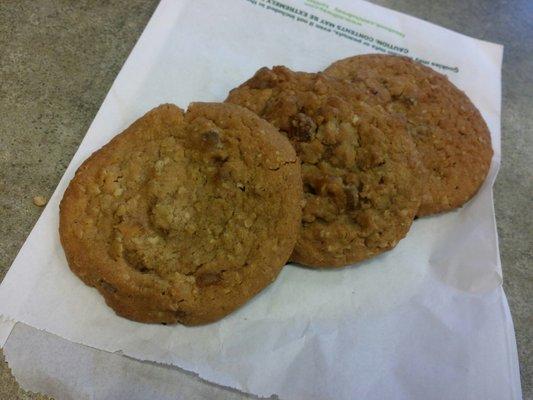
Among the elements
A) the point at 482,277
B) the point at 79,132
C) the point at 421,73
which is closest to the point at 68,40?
the point at 79,132

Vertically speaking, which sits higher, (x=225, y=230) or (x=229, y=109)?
(x=229, y=109)

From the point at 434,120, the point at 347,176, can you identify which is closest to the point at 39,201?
the point at 347,176

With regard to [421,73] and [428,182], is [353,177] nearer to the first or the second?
[428,182]

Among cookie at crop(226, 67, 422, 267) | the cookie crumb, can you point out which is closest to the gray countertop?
the cookie crumb

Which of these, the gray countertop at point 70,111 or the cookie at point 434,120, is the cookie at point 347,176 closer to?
the cookie at point 434,120

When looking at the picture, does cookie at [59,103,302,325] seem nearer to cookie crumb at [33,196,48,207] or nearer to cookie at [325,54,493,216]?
cookie crumb at [33,196,48,207]
